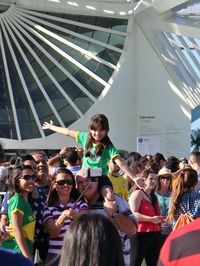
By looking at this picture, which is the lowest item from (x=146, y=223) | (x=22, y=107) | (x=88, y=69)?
(x=146, y=223)

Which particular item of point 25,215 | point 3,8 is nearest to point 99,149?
point 25,215

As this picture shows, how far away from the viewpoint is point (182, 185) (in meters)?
5.59

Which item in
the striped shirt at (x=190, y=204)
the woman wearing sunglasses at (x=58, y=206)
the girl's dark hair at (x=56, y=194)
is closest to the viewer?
the woman wearing sunglasses at (x=58, y=206)

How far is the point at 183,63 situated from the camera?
2823 cm

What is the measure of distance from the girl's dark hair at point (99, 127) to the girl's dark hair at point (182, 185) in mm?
898

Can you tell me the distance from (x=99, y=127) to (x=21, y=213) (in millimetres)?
1111

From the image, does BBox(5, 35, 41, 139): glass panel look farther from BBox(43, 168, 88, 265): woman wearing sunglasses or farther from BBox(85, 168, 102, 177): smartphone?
BBox(85, 168, 102, 177): smartphone

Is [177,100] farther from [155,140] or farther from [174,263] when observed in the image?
[174,263]

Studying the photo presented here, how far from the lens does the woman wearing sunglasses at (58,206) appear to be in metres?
4.56

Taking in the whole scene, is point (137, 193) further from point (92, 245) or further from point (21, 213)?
point (92, 245)

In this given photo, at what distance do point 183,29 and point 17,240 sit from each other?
2367cm

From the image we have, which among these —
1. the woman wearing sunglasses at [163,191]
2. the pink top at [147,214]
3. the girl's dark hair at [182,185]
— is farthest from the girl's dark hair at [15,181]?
the woman wearing sunglasses at [163,191]

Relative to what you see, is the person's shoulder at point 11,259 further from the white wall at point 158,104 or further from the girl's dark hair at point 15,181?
the white wall at point 158,104

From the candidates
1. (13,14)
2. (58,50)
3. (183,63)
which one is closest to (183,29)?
(183,63)
